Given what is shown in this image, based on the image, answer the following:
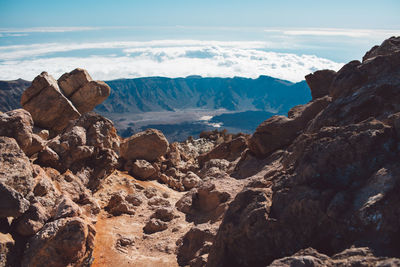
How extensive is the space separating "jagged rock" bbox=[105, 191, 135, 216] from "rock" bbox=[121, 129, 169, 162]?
30.3 ft

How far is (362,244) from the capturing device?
7352 mm

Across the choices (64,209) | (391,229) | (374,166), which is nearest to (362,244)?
(391,229)

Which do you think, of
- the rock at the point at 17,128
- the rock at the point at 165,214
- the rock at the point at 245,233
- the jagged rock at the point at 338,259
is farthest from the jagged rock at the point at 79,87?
the jagged rock at the point at 338,259

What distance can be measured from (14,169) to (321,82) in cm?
1990

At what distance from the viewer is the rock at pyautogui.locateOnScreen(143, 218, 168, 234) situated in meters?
16.6

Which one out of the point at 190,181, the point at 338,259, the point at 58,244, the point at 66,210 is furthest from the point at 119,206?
the point at 338,259

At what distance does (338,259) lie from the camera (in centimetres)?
→ 712

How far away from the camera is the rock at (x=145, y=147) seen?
28516 mm

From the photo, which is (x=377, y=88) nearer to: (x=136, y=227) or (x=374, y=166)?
(x=374, y=166)

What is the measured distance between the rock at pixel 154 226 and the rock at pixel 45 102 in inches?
656

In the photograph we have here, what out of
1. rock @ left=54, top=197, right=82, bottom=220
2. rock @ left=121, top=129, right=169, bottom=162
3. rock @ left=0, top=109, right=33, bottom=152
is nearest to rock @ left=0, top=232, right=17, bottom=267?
rock @ left=54, top=197, right=82, bottom=220

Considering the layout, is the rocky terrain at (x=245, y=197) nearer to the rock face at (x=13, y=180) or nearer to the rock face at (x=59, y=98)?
the rock face at (x=13, y=180)

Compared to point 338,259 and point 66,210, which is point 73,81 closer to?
point 66,210

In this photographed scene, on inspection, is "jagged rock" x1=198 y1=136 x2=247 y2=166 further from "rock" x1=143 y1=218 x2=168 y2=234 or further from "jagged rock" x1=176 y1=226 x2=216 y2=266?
"jagged rock" x1=176 y1=226 x2=216 y2=266
